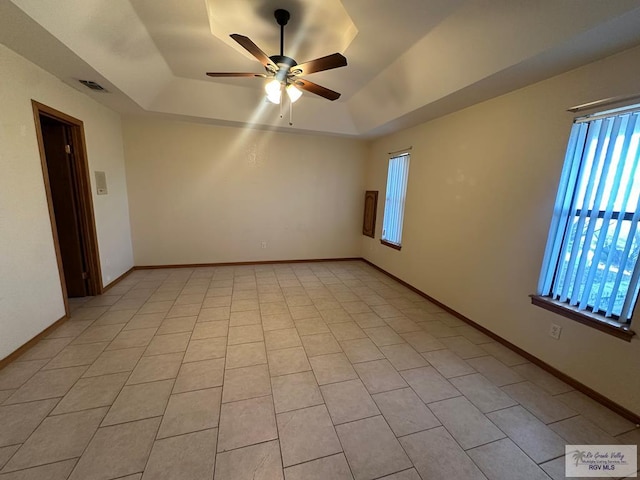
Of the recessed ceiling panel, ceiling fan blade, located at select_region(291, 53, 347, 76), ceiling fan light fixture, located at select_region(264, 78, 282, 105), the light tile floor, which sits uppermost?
the recessed ceiling panel

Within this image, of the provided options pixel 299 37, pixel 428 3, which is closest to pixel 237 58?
pixel 299 37

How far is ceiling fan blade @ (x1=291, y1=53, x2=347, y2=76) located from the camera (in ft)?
6.03

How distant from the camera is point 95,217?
3.11 m

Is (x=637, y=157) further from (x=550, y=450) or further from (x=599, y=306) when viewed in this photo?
(x=550, y=450)

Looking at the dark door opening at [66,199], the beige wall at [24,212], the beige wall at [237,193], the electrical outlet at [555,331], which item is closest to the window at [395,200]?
the beige wall at [237,193]

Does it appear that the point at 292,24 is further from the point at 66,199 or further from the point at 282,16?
the point at 66,199

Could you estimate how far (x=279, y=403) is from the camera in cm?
170

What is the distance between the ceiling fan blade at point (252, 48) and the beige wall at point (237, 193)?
2399 mm

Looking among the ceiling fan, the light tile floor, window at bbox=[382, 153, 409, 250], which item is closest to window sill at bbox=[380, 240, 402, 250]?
window at bbox=[382, 153, 409, 250]

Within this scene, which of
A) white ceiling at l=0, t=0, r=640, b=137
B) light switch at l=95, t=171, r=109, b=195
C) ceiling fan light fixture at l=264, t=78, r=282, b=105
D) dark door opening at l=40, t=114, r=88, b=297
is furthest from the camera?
light switch at l=95, t=171, r=109, b=195

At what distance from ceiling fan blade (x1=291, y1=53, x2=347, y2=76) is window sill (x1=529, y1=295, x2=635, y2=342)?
8.34 feet

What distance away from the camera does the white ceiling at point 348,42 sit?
158 cm

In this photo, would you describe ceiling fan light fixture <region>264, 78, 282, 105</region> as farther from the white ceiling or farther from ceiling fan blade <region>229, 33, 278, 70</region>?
the white ceiling

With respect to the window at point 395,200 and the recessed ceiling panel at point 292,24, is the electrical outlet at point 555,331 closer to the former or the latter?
the window at point 395,200
